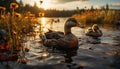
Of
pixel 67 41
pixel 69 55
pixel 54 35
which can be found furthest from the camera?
pixel 54 35

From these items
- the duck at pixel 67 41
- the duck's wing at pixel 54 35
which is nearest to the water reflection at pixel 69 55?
the duck at pixel 67 41

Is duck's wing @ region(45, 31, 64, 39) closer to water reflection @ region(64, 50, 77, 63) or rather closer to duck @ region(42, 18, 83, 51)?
duck @ region(42, 18, 83, 51)

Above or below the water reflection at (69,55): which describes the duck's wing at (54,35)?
above

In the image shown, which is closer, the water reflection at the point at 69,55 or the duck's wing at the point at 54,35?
the water reflection at the point at 69,55

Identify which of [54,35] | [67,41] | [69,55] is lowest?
[69,55]

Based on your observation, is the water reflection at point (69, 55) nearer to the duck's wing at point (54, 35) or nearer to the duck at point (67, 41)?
the duck at point (67, 41)

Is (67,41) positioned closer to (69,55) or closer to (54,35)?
(69,55)

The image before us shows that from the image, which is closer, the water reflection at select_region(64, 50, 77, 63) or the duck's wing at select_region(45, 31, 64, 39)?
the water reflection at select_region(64, 50, 77, 63)

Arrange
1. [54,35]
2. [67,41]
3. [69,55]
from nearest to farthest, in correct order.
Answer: [69,55] < [67,41] < [54,35]

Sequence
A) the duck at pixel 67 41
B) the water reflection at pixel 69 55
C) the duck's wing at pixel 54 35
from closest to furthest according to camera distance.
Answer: the water reflection at pixel 69 55 → the duck at pixel 67 41 → the duck's wing at pixel 54 35

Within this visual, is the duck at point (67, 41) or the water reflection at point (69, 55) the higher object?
the duck at point (67, 41)

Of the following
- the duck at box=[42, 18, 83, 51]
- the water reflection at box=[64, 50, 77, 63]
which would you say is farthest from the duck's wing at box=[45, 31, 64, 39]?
the water reflection at box=[64, 50, 77, 63]

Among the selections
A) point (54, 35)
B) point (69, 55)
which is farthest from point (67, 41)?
point (54, 35)

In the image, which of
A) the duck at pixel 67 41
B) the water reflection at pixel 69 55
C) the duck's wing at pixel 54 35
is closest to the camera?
the water reflection at pixel 69 55
